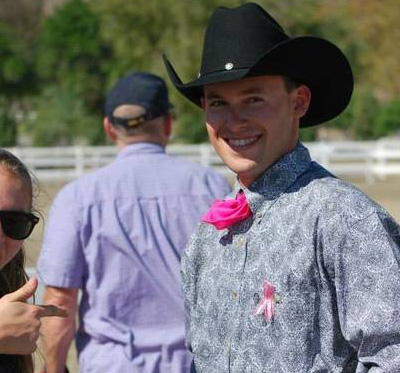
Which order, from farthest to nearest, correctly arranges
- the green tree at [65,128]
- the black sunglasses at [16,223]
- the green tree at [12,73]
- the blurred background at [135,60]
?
the green tree at [12,73] → the blurred background at [135,60] → the green tree at [65,128] → the black sunglasses at [16,223]

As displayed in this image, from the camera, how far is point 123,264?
418 centimetres

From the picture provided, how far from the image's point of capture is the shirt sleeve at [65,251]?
4152 mm

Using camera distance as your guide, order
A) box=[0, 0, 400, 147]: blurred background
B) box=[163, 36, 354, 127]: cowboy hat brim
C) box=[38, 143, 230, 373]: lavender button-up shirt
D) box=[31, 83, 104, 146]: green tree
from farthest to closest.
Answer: box=[0, 0, 400, 147]: blurred background → box=[31, 83, 104, 146]: green tree → box=[38, 143, 230, 373]: lavender button-up shirt → box=[163, 36, 354, 127]: cowboy hat brim

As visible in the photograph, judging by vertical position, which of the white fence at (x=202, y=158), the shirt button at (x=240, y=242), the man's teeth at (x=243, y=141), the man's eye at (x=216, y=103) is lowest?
the white fence at (x=202, y=158)

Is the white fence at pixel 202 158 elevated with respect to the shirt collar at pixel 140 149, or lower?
lower

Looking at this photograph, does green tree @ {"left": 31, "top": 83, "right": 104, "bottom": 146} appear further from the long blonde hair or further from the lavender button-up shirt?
the long blonde hair

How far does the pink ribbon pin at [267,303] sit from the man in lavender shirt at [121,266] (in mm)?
1551

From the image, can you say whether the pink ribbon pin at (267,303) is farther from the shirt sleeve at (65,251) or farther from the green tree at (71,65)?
the green tree at (71,65)

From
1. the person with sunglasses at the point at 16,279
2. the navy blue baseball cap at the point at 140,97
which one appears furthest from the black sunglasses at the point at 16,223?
the navy blue baseball cap at the point at 140,97

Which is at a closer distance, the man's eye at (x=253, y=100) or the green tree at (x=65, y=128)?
the man's eye at (x=253, y=100)

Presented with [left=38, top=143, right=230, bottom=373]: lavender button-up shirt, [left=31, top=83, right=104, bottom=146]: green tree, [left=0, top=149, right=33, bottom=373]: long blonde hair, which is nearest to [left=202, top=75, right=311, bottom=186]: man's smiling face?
[left=0, top=149, right=33, bottom=373]: long blonde hair

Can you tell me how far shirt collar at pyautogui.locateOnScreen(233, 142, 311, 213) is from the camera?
2.67 metres

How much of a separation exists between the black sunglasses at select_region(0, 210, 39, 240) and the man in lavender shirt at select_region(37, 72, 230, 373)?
156 cm

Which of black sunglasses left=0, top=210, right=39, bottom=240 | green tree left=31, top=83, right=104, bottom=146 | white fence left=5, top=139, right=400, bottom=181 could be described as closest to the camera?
black sunglasses left=0, top=210, right=39, bottom=240
